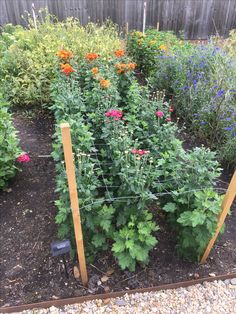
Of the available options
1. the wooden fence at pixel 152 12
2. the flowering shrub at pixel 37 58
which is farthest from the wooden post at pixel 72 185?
the wooden fence at pixel 152 12

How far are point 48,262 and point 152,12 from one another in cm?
860

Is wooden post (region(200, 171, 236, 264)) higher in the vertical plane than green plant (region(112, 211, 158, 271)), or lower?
higher

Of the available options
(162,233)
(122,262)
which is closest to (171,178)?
(162,233)

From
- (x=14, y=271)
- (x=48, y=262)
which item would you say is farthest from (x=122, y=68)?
(x=14, y=271)

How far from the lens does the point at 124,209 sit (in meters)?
2.08

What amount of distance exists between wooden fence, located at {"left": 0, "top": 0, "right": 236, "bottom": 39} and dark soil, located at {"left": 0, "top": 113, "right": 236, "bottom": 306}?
7.12 metres

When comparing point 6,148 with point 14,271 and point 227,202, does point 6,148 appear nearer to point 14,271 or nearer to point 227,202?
point 14,271

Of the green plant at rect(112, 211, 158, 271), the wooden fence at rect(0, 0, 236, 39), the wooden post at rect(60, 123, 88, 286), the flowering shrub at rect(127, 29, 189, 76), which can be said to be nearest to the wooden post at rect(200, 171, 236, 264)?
the green plant at rect(112, 211, 158, 271)

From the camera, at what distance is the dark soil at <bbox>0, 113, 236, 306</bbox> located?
2.12 metres

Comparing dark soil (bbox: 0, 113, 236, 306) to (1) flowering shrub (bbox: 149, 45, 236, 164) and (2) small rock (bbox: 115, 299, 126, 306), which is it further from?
(1) flowering shrub (bbox: 149, 45, 236, 164)

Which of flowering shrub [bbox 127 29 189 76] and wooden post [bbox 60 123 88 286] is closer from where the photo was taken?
wooden post [bbox 60 123 88 286]

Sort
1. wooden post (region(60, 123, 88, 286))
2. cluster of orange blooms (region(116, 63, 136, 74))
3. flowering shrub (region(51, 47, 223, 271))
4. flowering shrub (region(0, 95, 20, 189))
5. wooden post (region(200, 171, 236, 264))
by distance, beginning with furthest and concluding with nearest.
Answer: cluster of orange blooms (region(116, 63, 136, 74)), flowering shrub (region(0, 95, 20, 189)), flowering shrub (region(51, 47, 223, 271)), wooden post (region(200, 171, 236, 264)), wooden post (region(60, 123, 88, 286))

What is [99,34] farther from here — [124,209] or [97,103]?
[124,209]

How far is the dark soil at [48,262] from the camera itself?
212cm
